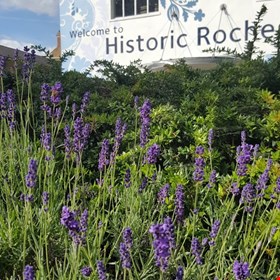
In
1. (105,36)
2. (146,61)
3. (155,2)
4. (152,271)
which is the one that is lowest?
(152,271)

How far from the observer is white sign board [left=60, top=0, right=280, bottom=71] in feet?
41.5

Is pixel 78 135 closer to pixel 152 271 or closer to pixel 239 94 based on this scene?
pixel 152 271

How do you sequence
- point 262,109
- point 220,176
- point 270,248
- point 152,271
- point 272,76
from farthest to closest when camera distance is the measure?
point 272,76
point 262,109
point 220,176
point 270,248
point 152,271

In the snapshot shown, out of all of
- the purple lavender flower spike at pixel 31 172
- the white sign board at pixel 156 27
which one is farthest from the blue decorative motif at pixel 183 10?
the purple lavender flower spike at pixel 31 172

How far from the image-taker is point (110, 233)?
2430 millimetres

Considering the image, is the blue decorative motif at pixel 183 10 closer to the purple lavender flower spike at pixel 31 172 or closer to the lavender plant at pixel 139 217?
the lavender plant at pixel 139 217

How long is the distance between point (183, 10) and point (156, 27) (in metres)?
1.11

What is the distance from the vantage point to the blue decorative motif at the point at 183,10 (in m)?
13.3

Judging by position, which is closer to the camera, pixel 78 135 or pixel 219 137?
pixel 78 135

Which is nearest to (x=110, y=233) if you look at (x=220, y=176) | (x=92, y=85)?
(x=220, y=176)

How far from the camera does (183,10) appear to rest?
44.2 feet

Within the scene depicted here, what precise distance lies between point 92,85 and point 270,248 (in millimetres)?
2695

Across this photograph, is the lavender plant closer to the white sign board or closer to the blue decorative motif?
the white sign board

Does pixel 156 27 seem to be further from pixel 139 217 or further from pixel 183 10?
pixel 139 217
